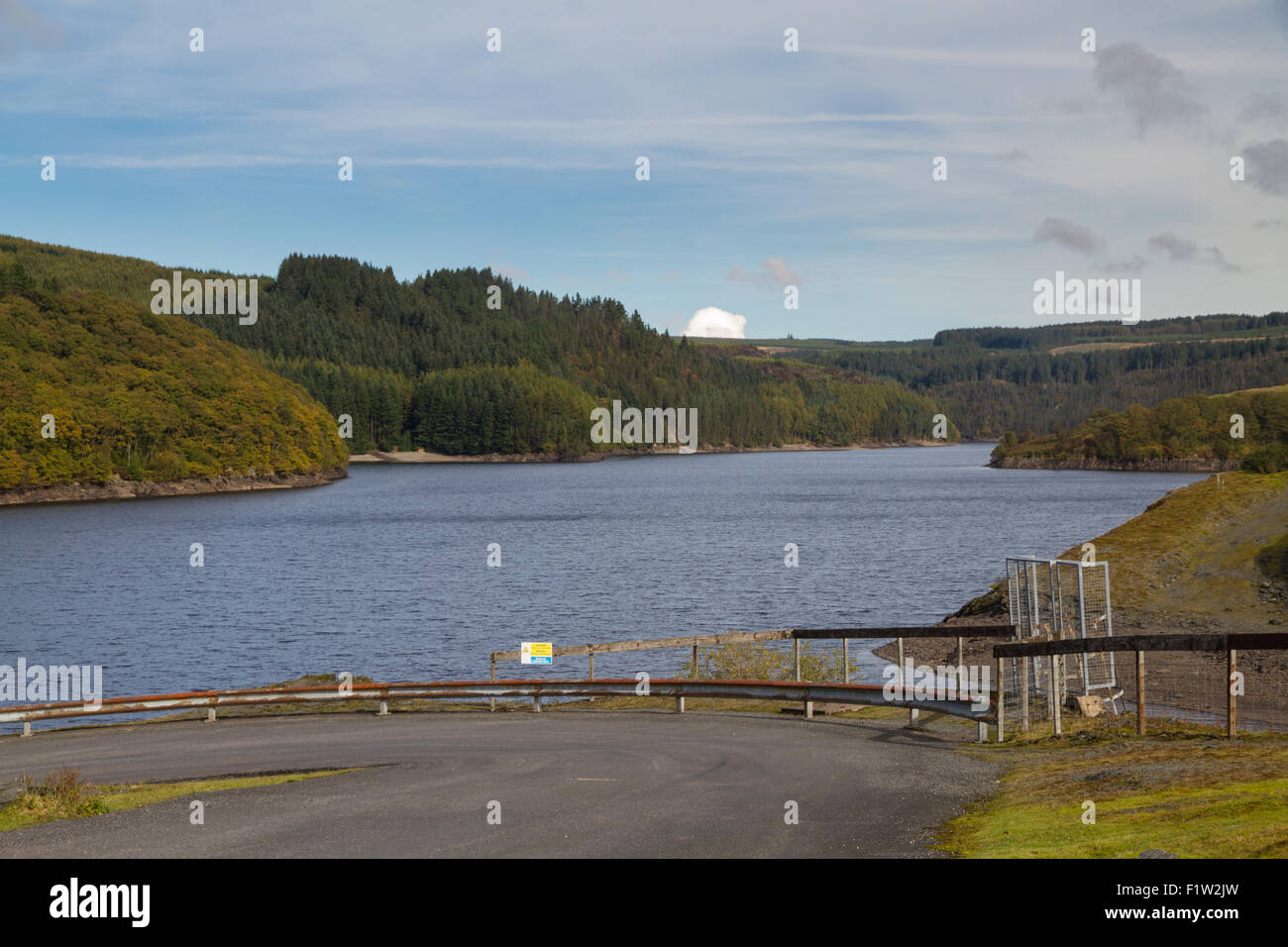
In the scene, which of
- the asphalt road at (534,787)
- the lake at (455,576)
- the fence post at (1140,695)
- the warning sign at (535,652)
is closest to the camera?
the asphalt road at (534,787)

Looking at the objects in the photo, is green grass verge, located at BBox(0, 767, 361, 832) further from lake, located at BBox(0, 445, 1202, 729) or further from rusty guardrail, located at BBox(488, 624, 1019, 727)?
lake, located at BBox(0, 445, 1202, 729)

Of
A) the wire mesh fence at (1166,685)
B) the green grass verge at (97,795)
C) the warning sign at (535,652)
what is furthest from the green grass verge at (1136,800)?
the warning sign at (535,652)

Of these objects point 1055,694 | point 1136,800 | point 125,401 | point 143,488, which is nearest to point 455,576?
point 1055,694

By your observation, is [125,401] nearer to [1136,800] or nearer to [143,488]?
[143,488]

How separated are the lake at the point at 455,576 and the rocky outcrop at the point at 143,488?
4358mm

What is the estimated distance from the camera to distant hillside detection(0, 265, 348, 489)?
12725 cm

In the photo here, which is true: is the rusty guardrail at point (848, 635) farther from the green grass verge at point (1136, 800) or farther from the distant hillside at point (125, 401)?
the distant hillside at point (125, 401)

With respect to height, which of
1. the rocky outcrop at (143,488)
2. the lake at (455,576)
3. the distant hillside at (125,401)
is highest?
the distant hillside at (125,401)

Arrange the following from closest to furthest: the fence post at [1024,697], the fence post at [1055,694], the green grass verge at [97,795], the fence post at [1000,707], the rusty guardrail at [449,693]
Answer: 1. the green grass verge at [97,795]
2. the fence post at [1055,694]
3. the fence post at [1000,707]
4. the fence post at [1024,697]
5. the rusty guardrail at [449,693]

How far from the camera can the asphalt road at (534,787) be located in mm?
12156

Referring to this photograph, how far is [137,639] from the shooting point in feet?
158

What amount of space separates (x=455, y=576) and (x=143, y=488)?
8722 cm

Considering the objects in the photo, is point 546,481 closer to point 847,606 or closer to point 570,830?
point 847,606

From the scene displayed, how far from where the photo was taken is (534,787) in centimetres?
1579
